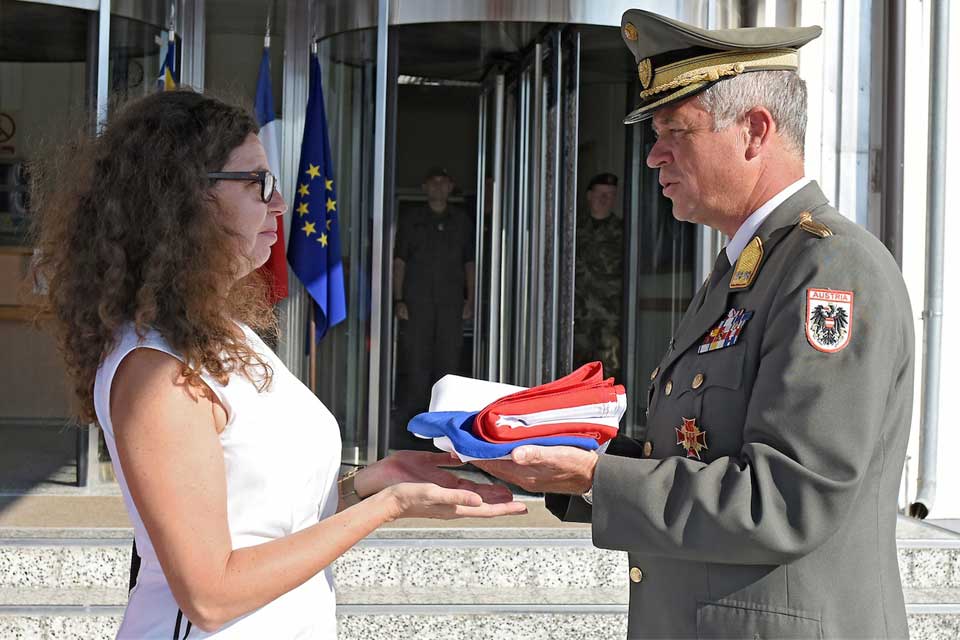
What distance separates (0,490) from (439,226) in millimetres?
3479

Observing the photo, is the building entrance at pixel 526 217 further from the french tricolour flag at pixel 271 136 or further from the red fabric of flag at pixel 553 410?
the red fabric of flag at pixel 553 410

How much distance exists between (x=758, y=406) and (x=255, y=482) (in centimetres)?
72

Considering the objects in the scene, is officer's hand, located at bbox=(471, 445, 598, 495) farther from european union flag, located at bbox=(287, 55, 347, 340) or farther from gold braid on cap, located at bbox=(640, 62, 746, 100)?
european union flag, located at bbox=(287, 55, 347, 340)

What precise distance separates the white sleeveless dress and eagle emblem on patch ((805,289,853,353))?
0.76m

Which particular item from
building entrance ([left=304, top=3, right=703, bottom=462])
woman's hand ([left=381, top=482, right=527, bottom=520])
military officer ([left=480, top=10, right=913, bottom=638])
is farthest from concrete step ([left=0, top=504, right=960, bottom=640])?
woman's hand ([left=381, top=482, right=527, bottom=520])

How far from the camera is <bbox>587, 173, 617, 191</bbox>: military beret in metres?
6.42

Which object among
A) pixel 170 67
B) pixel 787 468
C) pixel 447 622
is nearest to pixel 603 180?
pixel 170 67

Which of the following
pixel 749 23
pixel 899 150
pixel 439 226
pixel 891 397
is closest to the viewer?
pixel 891 397

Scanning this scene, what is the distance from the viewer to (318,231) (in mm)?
5629

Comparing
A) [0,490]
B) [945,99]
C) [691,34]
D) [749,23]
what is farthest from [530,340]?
[691,34]

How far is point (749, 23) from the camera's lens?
5.31 metres

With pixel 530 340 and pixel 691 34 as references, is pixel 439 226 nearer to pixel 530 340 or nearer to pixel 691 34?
pixel 530 340

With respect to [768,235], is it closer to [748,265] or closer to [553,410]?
[748,265]

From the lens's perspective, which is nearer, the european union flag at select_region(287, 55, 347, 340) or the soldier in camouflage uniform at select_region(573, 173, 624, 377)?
the european union flag at select_region(287, 55, 347, 340)
